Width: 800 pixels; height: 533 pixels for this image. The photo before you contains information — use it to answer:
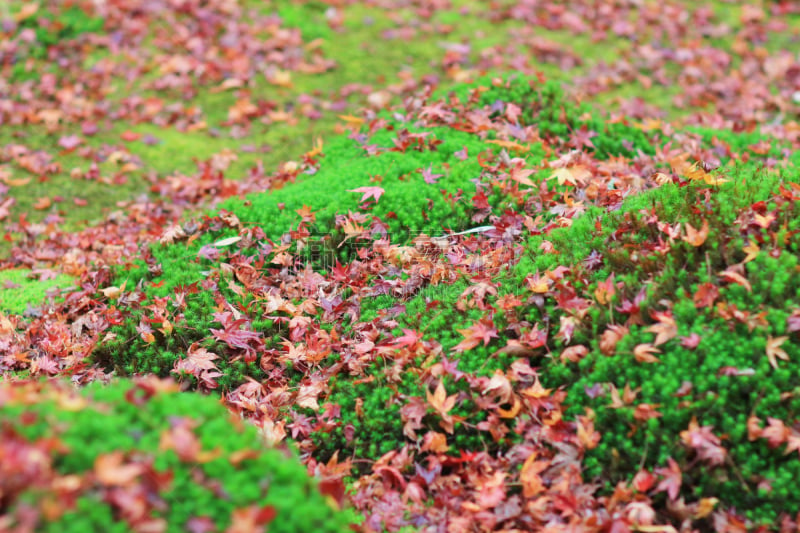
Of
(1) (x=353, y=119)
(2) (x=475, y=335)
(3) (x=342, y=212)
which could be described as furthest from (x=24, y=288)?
(2) (x=475, y=335)

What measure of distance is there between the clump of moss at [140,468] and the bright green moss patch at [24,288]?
2852 mm

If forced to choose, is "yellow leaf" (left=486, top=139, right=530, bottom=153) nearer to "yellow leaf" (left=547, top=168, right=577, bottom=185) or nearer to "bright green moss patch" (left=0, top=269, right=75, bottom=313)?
"yellow leaf" (left=547, top=168, right=577, bottom=185)

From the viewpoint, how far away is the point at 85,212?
22.1 feet

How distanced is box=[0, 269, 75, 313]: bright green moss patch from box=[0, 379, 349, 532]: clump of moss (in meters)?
2.85

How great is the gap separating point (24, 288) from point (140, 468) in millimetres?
3883

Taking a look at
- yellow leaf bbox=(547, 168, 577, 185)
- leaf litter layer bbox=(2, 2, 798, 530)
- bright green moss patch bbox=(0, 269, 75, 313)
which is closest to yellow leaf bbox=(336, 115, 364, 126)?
leaf litter layer bbox=(2, 2, 798, 530)

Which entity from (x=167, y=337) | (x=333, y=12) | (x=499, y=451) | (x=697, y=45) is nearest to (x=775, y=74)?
(x=697, y=45)

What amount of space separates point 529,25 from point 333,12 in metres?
3.28

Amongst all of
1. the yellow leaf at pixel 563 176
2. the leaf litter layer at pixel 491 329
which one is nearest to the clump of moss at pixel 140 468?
the leaf litter layer at pixel 491 329

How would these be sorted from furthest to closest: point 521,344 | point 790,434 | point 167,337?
point 167,337, point 521,344, point 790,434

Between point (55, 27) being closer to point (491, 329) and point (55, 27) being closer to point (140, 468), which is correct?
point (491, 329)

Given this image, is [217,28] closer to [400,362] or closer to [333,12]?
[333,12]

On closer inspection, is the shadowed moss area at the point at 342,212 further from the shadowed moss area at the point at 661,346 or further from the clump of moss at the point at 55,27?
the clump of moss at the point at 55,27

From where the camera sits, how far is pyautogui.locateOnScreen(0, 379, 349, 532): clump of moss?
2.18 metres
